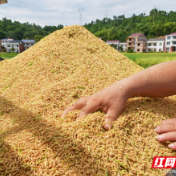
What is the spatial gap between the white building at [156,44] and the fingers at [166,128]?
5257 centimetres

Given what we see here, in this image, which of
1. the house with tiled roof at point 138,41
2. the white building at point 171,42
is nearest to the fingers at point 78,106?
the white building at point 171,42

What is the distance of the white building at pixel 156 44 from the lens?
47.0m

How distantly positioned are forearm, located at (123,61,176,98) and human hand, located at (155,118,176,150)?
0.29 metres

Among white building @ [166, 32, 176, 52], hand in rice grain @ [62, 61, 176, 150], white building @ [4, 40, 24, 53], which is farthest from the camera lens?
white building @ [4, 40, 24, 53]

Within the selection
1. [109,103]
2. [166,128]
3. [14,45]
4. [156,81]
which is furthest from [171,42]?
[14,45]

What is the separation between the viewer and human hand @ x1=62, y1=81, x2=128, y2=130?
50.1 inches

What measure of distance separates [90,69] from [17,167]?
5.27ft

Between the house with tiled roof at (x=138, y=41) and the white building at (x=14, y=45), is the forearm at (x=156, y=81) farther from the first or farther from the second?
the white building at (x=14, y=45)

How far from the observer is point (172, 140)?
1.18 m

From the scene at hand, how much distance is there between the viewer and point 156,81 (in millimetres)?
1301

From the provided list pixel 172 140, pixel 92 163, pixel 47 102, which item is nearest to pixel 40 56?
pixel 47 102

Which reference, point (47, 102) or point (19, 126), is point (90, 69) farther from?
point (19, 126)

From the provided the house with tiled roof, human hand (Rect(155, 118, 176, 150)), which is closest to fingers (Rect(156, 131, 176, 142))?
human hand (Rect(155, 118, 176, 150))

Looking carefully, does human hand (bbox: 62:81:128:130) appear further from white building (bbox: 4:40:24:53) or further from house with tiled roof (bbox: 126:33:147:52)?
white building (bbox: 4:40:24:53)
